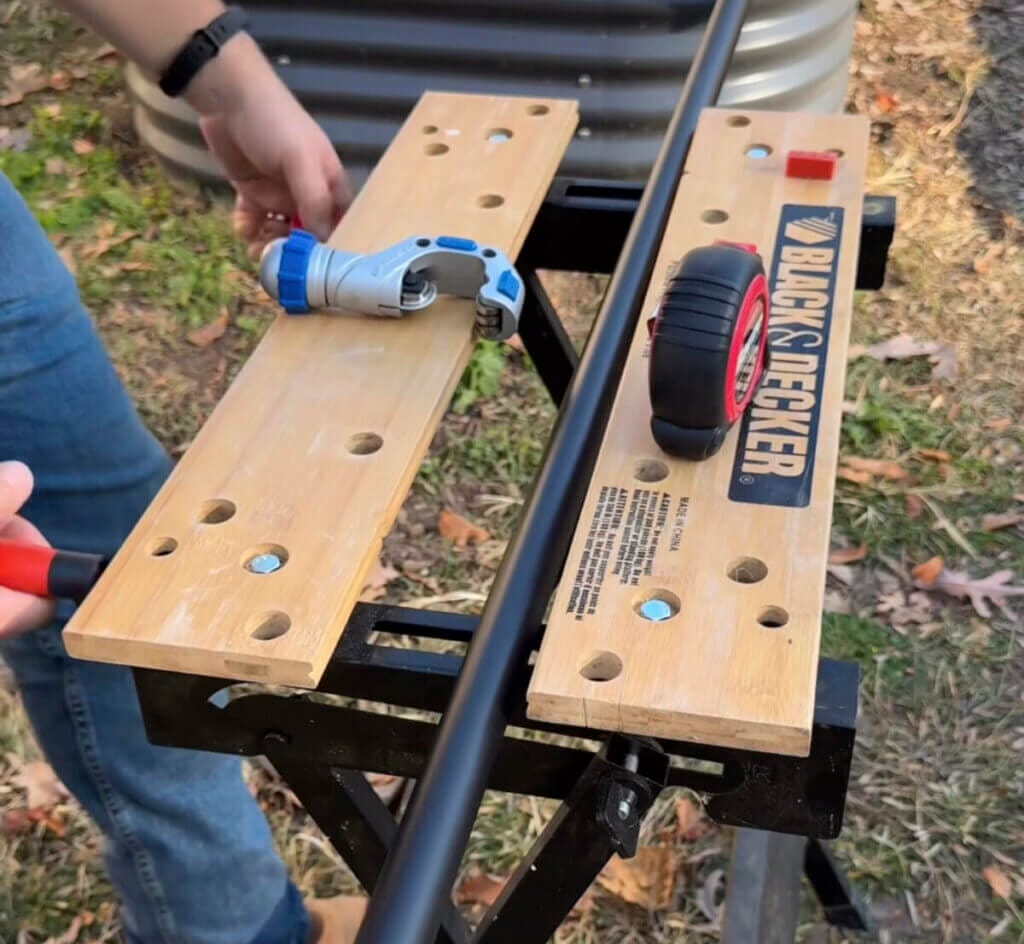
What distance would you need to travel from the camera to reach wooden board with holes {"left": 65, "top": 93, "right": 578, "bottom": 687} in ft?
3.19

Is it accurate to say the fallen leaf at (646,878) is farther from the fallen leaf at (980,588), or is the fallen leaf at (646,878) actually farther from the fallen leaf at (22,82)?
the fallen leaf at (22,82)

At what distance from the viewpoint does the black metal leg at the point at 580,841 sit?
0.94 m

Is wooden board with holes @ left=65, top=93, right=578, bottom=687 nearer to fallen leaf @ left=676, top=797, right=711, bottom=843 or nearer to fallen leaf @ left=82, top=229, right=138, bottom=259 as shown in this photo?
fallen leaf @ left=676, top=797, right=711, bottom=843

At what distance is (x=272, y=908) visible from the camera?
1816 mm

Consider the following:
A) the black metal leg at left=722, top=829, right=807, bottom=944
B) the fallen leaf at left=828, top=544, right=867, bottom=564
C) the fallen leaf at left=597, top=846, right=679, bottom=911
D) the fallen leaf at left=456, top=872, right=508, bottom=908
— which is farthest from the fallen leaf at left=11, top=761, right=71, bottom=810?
the fallen leaf at left=828, top=544, right=867, bottom=564

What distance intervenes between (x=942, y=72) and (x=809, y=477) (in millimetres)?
3639

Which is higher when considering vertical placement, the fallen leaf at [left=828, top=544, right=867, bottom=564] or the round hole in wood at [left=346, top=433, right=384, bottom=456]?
the round hole in wood at [left=346, top=433, right=384, bottom=456]

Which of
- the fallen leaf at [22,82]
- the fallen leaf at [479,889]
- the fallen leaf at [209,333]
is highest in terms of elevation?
the fallen leaf at [22,82]

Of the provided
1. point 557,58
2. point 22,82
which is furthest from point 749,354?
point 22,82

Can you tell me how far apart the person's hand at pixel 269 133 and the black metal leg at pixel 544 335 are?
0.26 meters

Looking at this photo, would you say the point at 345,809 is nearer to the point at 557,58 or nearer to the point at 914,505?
the point at 914,505

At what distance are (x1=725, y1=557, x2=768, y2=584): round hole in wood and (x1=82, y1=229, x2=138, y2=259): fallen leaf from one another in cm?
303

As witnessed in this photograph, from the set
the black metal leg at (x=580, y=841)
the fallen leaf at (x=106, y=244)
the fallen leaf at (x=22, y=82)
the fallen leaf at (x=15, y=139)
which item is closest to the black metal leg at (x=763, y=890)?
the black metal leg at (x=580, y=841)

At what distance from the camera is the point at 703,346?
1020 mm
